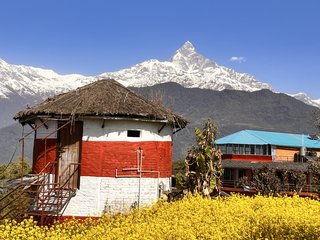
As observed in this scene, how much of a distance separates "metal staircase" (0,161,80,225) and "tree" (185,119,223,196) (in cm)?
671

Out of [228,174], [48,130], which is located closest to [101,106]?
[48,130]

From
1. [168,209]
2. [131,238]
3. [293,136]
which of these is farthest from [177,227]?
[293,136]

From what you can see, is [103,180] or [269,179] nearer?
[103,180]

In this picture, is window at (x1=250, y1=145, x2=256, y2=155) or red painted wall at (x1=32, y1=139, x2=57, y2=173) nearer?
red painted wall at (x1=32, y1=139, x2=57, y2=173)

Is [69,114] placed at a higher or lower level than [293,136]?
lower

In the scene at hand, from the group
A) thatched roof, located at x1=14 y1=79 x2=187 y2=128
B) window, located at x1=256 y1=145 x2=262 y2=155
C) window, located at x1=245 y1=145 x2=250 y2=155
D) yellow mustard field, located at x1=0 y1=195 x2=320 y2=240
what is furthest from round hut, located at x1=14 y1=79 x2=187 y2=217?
window, located at x1=245 y1=145 x2=250 y2=155

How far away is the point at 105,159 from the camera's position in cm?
2183

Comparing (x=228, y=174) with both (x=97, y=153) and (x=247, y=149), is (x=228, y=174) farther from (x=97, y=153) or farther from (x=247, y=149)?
(x=97, y=153)

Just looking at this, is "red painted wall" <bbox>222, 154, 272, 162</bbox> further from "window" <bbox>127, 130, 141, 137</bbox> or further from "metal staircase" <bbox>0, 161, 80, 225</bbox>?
"metal staircase" <bbox>0, 161, 80, 225</bbox>

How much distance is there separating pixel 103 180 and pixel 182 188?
6185 millimetres

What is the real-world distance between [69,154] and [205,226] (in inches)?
418

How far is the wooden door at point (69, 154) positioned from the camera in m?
22.1

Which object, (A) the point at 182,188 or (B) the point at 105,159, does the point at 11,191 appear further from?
(A) the point at 182,188

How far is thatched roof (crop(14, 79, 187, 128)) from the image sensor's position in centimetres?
2166
